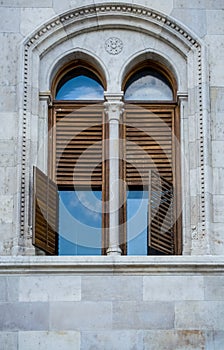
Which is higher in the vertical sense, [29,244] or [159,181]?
[159,181]

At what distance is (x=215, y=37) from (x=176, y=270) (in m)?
3.19

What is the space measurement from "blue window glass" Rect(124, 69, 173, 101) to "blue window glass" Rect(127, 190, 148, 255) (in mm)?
1304

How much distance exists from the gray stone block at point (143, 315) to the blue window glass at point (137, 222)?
2.96ft

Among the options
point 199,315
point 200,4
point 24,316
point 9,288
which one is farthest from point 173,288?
point 200,4

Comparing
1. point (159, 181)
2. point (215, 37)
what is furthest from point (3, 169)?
point (215, 37)

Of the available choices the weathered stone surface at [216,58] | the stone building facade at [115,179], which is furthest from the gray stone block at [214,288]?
the weathered stone surface at [216,58]

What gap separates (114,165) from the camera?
13.2 m

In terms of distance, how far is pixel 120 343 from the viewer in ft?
40.1

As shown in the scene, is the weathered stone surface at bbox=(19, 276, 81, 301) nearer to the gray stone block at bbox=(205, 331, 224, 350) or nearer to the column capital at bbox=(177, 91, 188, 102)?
the gray stone block at bbox=(205, 331, 224, 350)

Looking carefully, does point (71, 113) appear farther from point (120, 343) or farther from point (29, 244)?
point (120, 343)

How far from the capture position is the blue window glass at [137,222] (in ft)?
43.1

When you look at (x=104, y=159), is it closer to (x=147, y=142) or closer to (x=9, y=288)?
(x=147, y=142)

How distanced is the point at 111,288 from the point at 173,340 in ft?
3.10

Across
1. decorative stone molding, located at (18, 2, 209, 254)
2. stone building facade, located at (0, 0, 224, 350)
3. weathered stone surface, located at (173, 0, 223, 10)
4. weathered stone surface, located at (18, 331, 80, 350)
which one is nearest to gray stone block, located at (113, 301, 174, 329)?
stone building facade, located at (0, 0, 224, 350)
